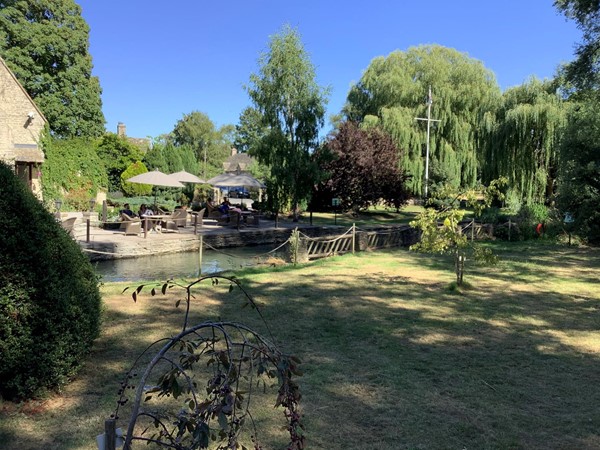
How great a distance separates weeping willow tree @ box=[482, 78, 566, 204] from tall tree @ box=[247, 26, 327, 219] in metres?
10.4

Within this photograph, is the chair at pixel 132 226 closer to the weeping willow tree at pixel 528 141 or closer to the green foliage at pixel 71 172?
the green foliage at pixel 71 172

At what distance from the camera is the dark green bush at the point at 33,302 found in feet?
11.8

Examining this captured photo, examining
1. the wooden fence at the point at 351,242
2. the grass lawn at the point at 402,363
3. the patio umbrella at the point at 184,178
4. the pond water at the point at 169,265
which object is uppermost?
the patio umbrella at the point at 184,178

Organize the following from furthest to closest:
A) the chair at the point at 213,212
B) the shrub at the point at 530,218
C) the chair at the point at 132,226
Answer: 1. the chair at the point at 213,212
2. the shrub at the point at 530,218
3. the chair at the point at 132,226

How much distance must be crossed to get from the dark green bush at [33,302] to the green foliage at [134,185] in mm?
31237

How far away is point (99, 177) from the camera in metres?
28.7

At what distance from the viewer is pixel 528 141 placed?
25.2 metres

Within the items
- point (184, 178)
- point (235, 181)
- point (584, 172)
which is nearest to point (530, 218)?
point (584, 172)

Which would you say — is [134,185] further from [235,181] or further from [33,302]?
[33,302]

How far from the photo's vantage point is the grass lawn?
3510 millimetres

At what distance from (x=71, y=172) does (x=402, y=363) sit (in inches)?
1059

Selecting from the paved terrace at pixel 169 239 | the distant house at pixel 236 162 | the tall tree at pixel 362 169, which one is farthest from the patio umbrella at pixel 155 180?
the distant house at pixel 236 162

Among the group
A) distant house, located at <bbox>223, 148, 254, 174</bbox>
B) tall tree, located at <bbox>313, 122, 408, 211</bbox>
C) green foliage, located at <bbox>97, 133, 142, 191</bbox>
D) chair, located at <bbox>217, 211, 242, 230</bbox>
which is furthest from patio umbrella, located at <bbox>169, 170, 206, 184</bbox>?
distant house, located at <bbox>223, 148, 254, 174</bbox>

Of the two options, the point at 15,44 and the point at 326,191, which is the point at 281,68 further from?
the point at 15,44
